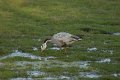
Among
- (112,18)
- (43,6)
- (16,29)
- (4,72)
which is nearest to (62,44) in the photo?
(4,72)

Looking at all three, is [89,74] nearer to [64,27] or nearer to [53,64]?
[53,64]

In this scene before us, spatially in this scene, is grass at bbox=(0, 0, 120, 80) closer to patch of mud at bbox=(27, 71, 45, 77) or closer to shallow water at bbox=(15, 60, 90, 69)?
patch of mud at bbox=(27, 71, 45, 77)

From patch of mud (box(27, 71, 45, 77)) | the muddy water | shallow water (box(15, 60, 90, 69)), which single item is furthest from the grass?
shallow water (box(15, 60, 90, 69))

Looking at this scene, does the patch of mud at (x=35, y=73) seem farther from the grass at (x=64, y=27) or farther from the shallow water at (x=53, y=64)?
the shallow water at (x=53, y=64)

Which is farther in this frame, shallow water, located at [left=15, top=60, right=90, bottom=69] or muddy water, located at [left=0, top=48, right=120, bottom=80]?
shallow water, located at [left=15, top=60, right=90, bottom=69]

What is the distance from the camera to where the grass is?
3168 cm

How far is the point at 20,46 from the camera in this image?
36531 millimetres

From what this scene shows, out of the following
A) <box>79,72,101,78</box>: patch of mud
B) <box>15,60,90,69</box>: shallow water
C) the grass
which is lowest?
the grass

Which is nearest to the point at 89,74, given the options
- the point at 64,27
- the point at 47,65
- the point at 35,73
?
the point at 35,73

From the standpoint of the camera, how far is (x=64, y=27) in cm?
4759

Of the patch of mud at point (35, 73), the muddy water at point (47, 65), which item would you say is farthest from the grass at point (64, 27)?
the muddy water at point (47, 65)

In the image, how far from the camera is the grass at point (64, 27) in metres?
31.7

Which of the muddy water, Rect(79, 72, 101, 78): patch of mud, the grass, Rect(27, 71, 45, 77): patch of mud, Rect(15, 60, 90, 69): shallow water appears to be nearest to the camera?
the muddy water

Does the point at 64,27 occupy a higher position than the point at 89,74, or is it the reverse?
the point at 89,74
